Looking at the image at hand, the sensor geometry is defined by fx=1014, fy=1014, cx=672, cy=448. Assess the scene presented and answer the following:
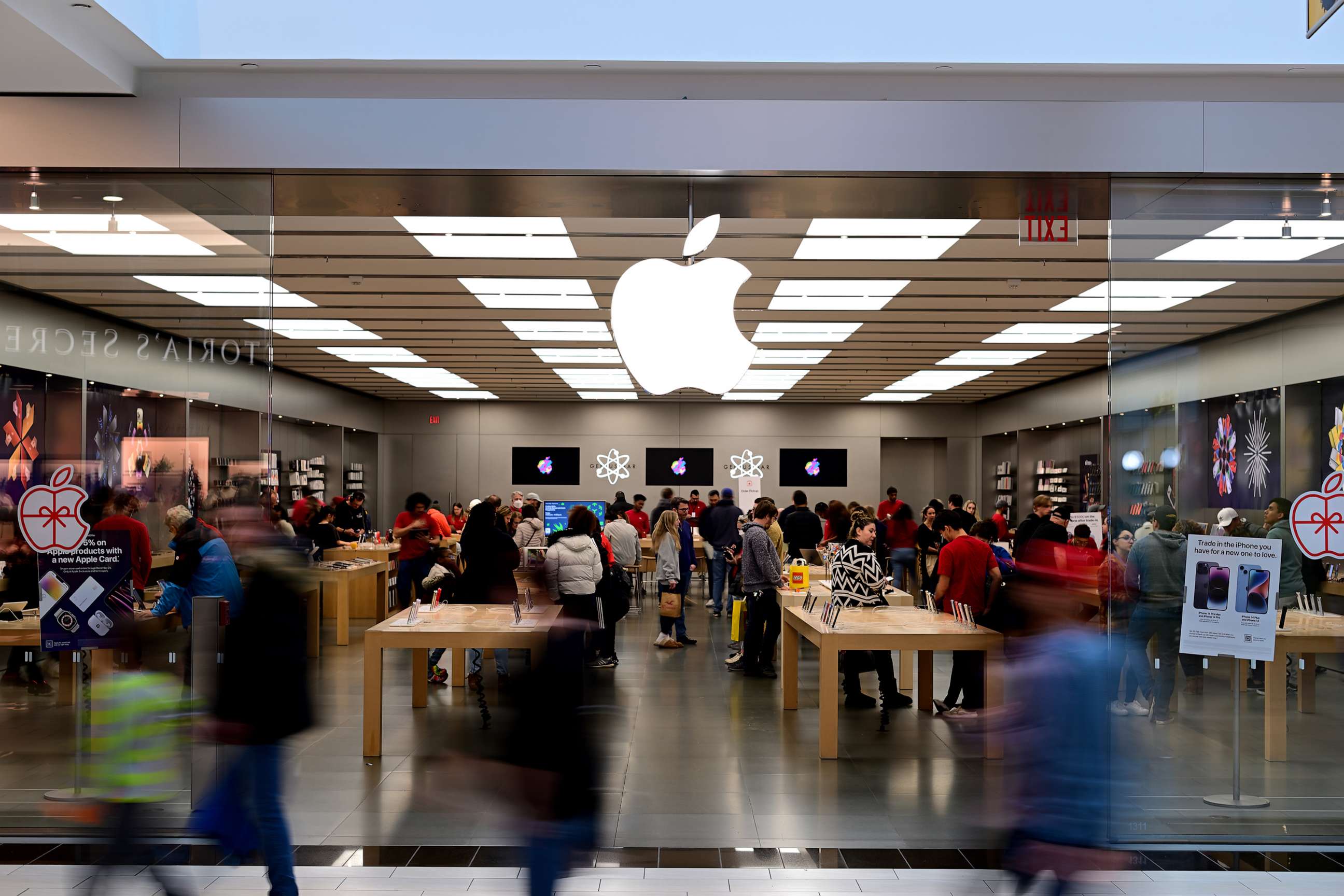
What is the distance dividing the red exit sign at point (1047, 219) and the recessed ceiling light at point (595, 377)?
11470mm

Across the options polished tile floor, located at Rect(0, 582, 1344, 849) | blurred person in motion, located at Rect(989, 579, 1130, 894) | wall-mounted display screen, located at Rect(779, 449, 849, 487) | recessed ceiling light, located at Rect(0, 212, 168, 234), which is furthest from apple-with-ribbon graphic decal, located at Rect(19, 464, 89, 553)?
wall-mounted display screen, located at Rect(779, 449, 849, 487)

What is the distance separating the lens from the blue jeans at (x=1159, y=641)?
550cm

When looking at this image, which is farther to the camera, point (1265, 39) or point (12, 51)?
point (1265, 39)

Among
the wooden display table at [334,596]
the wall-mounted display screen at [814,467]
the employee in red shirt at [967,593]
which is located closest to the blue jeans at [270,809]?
the employee in red shirt at [967,593]

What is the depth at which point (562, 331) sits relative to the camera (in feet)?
43.4

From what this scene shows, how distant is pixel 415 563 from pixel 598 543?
7.14ft

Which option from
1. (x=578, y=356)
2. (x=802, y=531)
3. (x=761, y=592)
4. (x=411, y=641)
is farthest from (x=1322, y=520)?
(x=578, y=356)

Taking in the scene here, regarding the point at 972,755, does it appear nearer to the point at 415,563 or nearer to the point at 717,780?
the point at 717,780

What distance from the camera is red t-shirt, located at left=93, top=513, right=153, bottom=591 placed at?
5293 millimetres

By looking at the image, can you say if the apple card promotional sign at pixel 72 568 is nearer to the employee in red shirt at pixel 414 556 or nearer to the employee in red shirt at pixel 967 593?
the employee in red shirt at pixel 414 556

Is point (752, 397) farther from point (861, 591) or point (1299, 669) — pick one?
point (1299, 669)

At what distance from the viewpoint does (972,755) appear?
679 centimetres

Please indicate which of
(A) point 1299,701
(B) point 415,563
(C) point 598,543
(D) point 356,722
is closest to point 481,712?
(D) point 356,722

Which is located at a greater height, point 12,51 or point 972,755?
point 12,51
